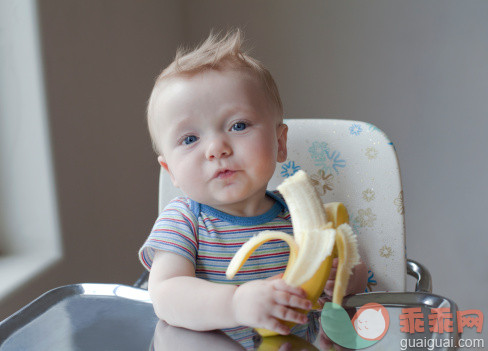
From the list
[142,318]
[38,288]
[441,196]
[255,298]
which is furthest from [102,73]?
[441,196]

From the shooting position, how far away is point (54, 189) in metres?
1.11

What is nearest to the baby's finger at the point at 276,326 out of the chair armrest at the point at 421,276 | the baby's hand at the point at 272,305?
the baby's hand at the point at 272,305

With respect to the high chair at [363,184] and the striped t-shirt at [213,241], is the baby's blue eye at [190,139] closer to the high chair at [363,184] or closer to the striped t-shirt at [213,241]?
the striped t-shirt at [213,241]

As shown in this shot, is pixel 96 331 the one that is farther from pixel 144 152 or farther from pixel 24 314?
pixel 144 152

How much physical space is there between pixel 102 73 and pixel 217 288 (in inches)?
34.6

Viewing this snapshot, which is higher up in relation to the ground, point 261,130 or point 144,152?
point 261,130

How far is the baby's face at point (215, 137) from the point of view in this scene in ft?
2.13

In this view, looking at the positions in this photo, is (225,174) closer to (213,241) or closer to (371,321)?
(213,241)

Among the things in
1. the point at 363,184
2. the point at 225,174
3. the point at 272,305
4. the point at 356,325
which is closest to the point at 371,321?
the point at 356,325

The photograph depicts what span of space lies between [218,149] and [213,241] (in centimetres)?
14

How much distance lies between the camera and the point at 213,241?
2.32 ft

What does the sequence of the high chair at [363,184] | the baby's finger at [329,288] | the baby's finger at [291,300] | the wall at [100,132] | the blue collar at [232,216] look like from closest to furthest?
the baby's finger at [291,300] < the baby's finger at [329,288] < the blue collar at [232,216] < the high chair at [363,184] < the wall at [100,132]

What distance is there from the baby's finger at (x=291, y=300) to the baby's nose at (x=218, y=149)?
0.20 meters

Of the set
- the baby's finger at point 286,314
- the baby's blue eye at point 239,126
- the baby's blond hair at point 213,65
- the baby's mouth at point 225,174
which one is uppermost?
the baby's blond hair at point 213,65
